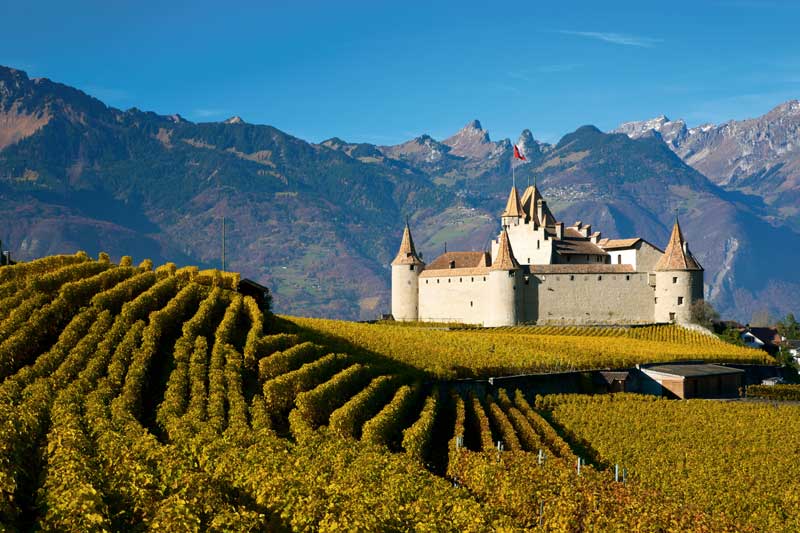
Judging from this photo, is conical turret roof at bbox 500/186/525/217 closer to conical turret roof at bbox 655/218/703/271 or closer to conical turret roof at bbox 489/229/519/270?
conical turret roof at bbox 489/229/519/270

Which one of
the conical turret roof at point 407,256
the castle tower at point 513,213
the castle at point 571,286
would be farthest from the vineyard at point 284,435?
the castle tower at point 513,213

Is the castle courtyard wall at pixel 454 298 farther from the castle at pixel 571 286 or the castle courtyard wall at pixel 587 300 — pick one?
the castle courtyard wall at pixel 587 300

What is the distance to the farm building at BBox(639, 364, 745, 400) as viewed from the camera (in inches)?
2191

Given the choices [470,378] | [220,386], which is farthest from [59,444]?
[470,378]

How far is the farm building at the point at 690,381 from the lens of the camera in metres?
55.7

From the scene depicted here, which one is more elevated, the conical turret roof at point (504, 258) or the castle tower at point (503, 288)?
the conical turret roof at point (504, 258)

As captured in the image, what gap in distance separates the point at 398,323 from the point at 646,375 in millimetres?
32081

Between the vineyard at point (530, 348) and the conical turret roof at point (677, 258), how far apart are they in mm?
6264

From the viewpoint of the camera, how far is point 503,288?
8100 cm

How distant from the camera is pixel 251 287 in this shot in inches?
1913

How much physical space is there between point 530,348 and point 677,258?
94.3 feet

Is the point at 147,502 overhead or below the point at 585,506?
overhead

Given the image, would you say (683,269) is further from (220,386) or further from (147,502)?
(147,502)

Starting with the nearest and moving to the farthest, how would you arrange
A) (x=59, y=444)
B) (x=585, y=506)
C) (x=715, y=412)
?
(x=59, y=444) < (x=585, y=506) < (x=715, y=412)
